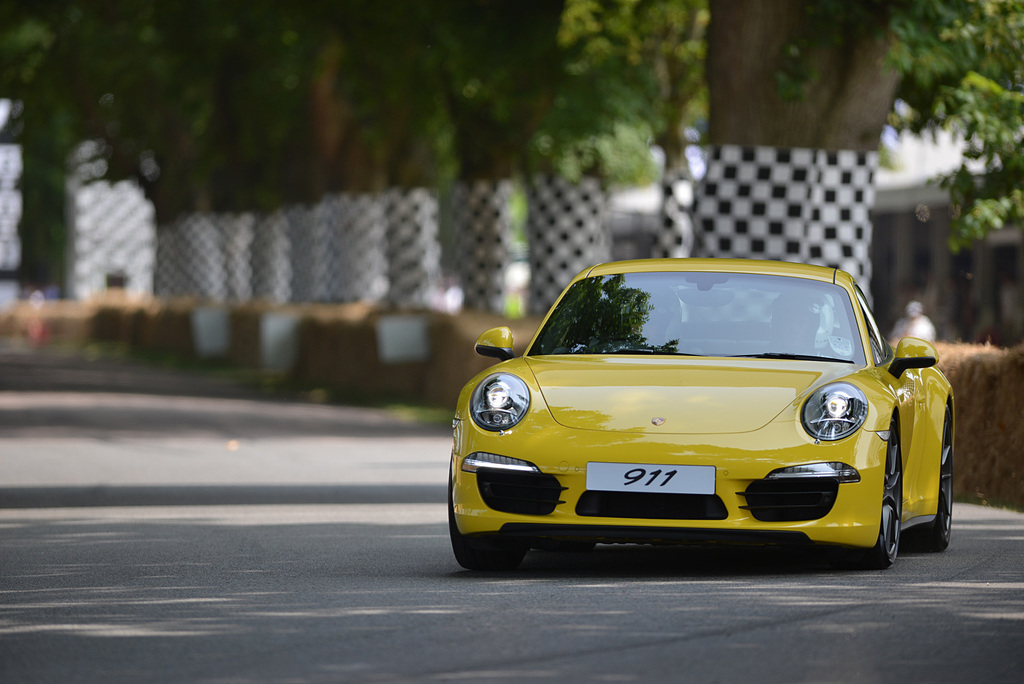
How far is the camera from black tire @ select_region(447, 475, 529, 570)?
7.56 metres

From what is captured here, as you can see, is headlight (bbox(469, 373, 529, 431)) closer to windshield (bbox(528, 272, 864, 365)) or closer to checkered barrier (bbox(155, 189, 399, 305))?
windshield (bbox(528, 272, 864, 365))

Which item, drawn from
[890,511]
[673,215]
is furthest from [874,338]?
[673,215]

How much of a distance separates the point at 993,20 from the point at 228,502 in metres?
7.51

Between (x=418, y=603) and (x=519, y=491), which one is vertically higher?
(x=519, y=491)

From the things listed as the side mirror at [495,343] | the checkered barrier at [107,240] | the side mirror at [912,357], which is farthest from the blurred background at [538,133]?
the checkered barrier at [107,240]

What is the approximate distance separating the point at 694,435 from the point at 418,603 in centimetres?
136

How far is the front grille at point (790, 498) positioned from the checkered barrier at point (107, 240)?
66859 mm

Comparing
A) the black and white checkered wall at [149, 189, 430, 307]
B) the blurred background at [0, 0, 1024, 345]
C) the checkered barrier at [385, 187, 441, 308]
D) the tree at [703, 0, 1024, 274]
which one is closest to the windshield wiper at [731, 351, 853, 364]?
the blurred background at [0, 0, 1024, 345]

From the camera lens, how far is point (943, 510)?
8.76m

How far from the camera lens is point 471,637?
232 inches

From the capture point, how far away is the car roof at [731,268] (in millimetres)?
8383

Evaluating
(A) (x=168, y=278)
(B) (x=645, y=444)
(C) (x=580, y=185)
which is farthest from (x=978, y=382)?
(A) (x=168, y=278)

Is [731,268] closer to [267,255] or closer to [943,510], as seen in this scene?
[943,510]

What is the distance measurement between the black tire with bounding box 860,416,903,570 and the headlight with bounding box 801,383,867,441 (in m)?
0.26
